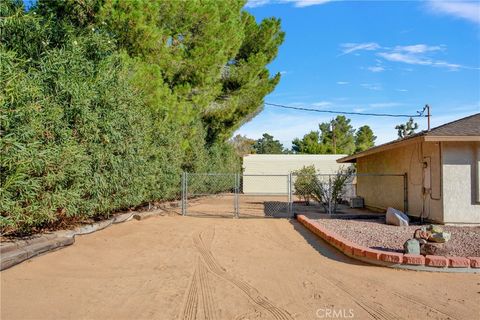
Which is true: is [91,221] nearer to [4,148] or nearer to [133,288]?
[4,148]

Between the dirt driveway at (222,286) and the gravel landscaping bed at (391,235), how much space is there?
43.7 inches

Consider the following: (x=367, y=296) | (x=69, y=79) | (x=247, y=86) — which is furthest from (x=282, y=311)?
(x=247, y=86)

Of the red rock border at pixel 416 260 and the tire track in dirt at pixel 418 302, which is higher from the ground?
the red rock border at pixel 416 260

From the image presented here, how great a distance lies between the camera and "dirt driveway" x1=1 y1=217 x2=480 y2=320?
447 cm

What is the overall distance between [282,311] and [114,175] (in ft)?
22.6

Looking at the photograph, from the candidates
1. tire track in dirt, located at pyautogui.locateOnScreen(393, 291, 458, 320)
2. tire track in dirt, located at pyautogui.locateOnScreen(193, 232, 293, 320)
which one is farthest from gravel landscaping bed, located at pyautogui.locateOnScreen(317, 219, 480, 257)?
tire track in dirt, located at pyautogui.locateOnScreen(193, 232, 293, 320)

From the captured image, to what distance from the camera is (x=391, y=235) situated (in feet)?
31.1

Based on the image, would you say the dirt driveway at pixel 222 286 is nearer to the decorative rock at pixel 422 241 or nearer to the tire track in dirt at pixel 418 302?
the tire track in dirt at pixel 418 302

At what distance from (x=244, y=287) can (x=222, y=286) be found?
0.96ft

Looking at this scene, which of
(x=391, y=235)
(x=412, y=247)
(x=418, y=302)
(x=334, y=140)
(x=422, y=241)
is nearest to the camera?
(x=418, y=302)

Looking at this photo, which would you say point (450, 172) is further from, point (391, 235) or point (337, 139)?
point (337, 139)

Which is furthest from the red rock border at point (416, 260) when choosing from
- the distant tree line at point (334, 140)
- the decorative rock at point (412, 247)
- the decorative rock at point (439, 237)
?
the distant tree line at point (334, 140)

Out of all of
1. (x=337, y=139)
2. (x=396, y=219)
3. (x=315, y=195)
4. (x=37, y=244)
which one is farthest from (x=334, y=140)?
(x=37, y=244)

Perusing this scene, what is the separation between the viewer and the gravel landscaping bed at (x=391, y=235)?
7719mm
